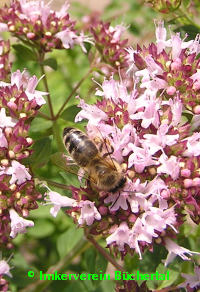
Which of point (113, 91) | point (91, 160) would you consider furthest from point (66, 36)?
point (91, 160)

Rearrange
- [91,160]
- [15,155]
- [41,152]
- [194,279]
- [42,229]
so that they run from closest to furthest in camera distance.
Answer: [91,160] → [15,155] → [194,279] → [41,152] → [42,229]

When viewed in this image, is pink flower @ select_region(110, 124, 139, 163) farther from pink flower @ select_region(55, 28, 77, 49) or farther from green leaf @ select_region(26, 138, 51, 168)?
pink flower @ select_region(55, 28, 77, 49)

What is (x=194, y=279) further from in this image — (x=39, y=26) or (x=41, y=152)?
(x=39, y=26)

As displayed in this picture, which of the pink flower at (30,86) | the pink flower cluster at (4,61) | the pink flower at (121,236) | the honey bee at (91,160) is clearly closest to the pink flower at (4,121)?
the pink flower at (30,86)

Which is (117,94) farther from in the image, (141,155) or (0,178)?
(0,178)

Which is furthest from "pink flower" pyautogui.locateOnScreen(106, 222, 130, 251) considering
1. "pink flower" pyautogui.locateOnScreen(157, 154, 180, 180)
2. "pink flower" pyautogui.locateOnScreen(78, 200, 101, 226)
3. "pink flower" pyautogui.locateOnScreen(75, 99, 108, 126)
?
"pink flower" pyautogui.locateOnScreen(75, 99, 108, 126)

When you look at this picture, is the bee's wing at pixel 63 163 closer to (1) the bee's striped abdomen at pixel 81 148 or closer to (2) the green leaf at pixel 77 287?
(1) the bee's striped abdomen at pixel 81 148

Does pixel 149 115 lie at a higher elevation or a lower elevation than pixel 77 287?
higher

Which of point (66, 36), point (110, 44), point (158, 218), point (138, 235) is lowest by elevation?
point (138, 235)
